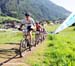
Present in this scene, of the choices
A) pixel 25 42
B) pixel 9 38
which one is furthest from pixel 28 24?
pixel 9 38

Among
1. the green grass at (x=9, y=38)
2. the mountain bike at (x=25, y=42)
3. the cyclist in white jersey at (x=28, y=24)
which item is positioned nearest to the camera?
the mountain bike at (x=25, y=42)

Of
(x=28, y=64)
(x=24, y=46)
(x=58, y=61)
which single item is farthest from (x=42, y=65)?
(x=24, y=46)

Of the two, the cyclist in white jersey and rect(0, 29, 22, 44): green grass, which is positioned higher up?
the cyclist in white jersey

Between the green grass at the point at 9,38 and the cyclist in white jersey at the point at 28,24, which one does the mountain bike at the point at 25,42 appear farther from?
the green grass at the point at 9,38

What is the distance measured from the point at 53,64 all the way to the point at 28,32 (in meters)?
3.36

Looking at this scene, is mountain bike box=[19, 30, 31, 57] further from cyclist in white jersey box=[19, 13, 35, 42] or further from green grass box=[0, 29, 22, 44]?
green grass box=[0, 29, 22, 44]

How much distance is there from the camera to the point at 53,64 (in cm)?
1234

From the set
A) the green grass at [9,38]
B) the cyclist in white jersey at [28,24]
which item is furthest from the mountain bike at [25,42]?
the green grass at [9,38]

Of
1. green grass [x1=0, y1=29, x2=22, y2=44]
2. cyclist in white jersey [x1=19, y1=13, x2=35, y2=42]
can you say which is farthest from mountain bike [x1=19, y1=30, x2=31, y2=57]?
green grass [x1=0, y1=29, x2=22, y2=44]

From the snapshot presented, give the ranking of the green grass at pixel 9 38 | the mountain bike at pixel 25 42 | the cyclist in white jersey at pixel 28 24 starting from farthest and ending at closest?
the green grass at pixel 9 38
the cyclist in white jersey at pixel 28 24
the mountain bike at pixel 25 42

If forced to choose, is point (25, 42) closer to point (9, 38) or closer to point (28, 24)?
point (28, 24)

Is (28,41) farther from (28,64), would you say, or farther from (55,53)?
(28,64)

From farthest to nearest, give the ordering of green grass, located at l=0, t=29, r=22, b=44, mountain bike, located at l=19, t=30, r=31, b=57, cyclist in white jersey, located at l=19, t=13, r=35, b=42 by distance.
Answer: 1. green grass, located at l=0, t=29, r=22, b=44
2. cyclist in white jersey, located at l=19, t=13, r=35, b=42
3. mountain bike, located at l=19, t=30, r=31, b=57

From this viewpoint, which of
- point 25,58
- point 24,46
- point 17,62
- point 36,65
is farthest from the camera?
point 24,46
